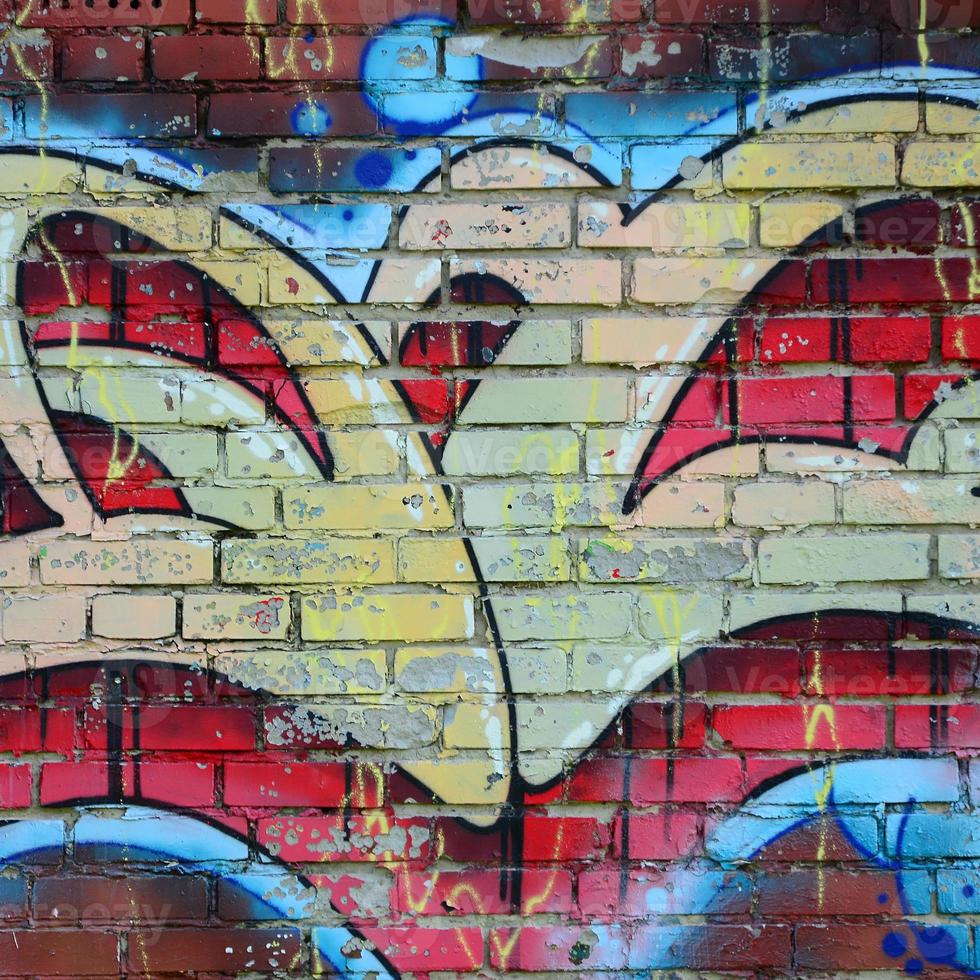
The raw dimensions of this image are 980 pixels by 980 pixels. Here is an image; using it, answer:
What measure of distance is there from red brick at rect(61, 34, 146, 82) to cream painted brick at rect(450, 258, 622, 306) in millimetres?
678

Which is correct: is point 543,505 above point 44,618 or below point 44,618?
above

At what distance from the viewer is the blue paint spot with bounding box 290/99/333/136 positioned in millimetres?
1573

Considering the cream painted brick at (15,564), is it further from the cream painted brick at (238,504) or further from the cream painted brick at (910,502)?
the cream painted brick at (910,502)

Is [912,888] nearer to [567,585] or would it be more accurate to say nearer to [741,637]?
[741,637]

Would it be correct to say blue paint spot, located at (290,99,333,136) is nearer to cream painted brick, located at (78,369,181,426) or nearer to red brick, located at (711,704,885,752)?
cream painted brick, located at (78,369,181,426)

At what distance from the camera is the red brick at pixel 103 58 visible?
1571 mm

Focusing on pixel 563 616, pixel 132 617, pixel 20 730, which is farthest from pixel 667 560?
pixel 20 730

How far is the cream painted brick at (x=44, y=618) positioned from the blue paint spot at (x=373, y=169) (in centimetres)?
91

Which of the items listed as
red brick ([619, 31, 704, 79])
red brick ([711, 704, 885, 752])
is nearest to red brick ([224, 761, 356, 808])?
red brick ([711, 704, 885, 752])

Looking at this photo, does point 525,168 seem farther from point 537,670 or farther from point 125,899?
point 125,899

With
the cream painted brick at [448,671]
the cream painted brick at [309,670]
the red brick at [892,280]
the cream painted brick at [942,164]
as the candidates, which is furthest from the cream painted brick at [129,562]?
the cream painted brick at [942,164]

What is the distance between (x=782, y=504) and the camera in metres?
1.57

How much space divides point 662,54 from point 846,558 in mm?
963

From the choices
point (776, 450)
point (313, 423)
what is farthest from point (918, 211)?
point (313, 423)
